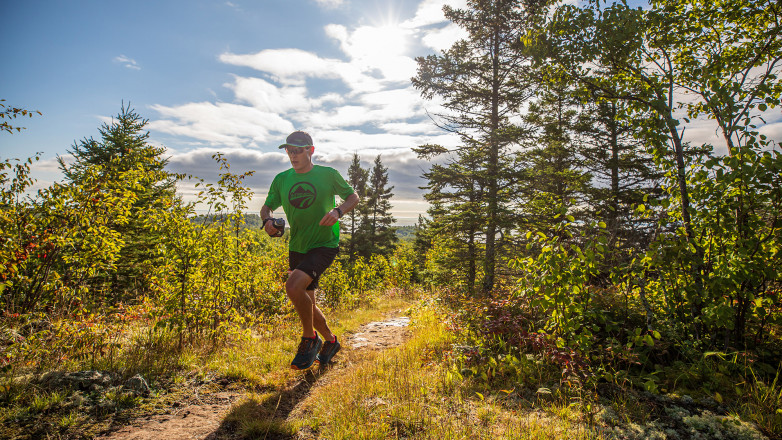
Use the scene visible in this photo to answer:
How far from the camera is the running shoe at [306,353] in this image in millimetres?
3580

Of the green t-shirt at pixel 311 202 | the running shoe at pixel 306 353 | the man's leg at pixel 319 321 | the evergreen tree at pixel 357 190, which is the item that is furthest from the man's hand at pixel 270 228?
the evergreen tree at pixel 357 190

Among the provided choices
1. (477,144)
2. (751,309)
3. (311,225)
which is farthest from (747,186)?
(477,144)

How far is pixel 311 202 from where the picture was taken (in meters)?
3.76

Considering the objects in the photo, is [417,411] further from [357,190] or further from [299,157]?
[357,190]

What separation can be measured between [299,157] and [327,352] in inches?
99.4

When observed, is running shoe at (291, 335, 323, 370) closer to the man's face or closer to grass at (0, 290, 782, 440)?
grass at (0, 290, 782, 440)

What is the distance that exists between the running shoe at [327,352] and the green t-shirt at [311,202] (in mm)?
1369

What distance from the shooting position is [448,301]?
22.4 feet

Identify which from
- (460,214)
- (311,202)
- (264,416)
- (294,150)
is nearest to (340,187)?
(311,202)

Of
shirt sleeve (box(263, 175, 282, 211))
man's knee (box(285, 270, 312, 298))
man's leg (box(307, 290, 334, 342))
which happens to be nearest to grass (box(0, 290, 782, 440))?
man's leg (box(307, 290, 334, 342))

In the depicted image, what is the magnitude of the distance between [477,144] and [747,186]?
7.78 meters

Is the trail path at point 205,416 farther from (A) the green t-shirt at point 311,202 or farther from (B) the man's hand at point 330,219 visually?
(B) the man's hand at point 330,219

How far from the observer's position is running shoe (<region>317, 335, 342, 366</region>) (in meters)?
4.02

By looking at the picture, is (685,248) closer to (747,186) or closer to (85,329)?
(747,186)
